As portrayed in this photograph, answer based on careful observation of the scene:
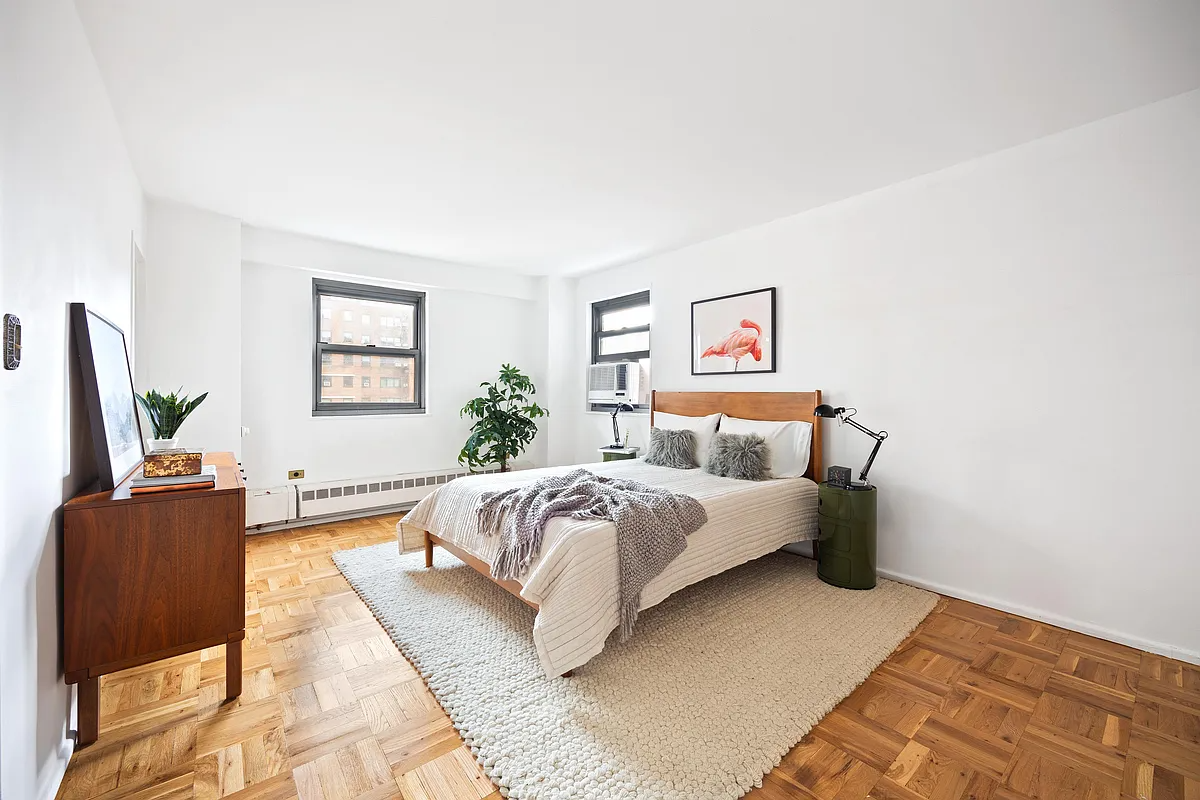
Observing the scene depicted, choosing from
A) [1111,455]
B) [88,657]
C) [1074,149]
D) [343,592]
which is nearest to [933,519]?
[1111,455]

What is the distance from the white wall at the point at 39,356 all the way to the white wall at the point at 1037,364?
3756 mm

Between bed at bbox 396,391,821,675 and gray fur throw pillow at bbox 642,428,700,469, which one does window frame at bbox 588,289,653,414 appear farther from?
gray fur throw pillow at bbox 642,428,700,469

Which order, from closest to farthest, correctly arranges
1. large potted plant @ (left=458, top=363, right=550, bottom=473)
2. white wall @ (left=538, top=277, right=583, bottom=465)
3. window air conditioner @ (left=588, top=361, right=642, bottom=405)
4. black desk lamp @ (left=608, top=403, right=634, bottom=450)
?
window air conditioner @ (left=588, top=361, right=642, bottom=405)
black desk lamp @ (left=608, top=403, right=634, bottom=450)
large potted plant @ (left=458, top=363, right=550, bottom=473)
white wall @ (left=538, top=277, right=583, bottom=465)

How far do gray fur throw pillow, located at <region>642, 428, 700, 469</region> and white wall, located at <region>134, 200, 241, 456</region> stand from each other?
3125 mm

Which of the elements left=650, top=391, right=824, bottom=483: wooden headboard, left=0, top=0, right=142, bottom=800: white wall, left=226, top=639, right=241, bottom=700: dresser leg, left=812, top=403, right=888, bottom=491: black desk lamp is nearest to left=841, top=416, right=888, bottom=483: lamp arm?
left=812, top=403, right=888, bottom=491: black desk lamp

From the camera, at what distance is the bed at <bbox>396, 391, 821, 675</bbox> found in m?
2.18

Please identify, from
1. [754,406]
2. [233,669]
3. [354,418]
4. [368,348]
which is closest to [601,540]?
[233,669]

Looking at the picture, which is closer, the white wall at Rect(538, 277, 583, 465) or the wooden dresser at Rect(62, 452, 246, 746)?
the wooden dresser at Rect(62, 452, 246, 746)

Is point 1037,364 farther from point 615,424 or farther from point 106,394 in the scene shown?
point 106,394

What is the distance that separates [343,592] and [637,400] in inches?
A: 113

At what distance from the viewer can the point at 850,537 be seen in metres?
3.07

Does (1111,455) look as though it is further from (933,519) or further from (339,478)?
(339,478)

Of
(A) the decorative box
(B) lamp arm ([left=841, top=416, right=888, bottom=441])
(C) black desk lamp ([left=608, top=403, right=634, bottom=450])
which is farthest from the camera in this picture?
(C) black desk lamp ([left=608, top=403, right=634, bottom=450])

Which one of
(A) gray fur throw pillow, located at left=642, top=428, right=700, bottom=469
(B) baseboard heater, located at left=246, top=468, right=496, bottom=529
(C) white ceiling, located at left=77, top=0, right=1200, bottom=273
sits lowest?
(B) baseboard heater, located at left=246, top=468, right=496, bottom=529
